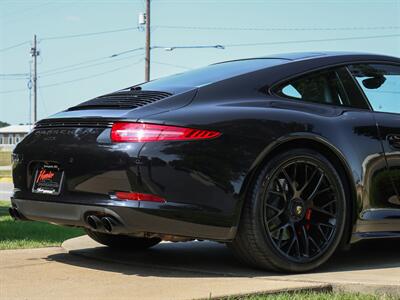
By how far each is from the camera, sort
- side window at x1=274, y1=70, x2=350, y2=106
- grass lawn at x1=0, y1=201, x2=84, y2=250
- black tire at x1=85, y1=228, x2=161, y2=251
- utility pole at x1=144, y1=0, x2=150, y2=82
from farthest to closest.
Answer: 1. utility pole at x1=144, y1=0, x2=150, y2=82
2. grass lawn at x1=0, y1=201, x2=84, y2=250
3. black tire at x1=85, y1=228, x2=161, y2=251
4. side window at x1=274, y1=70, x2=350, y2=106

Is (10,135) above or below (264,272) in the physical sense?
below

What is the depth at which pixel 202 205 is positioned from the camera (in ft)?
12.6

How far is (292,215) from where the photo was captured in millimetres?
4172

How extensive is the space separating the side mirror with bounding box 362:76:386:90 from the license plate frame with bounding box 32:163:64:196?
228 centimetres

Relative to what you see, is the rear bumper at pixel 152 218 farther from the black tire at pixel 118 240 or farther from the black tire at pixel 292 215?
the black tire at pixel 118 240

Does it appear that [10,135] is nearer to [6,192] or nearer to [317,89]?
[6,192]

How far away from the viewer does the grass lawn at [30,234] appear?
555cm

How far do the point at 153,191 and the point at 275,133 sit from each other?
853 mm

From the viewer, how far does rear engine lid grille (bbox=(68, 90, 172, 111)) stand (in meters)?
4.09

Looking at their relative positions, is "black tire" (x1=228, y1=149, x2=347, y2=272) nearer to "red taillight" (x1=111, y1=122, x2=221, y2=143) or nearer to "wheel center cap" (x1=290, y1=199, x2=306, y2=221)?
"wheel center cap" (x1=290, y1=199, x2=306, y2=221)

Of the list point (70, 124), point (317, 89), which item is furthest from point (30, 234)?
point (317, 89)

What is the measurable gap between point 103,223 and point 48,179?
58 centimetres

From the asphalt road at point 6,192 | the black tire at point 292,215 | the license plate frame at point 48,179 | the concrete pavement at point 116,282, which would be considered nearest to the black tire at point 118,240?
the concrete pavement at point 116,282

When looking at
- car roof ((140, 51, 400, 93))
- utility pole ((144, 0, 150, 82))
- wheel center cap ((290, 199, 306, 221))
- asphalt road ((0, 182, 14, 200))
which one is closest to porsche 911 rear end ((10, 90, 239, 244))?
car roof ((140, 51, 400, 93))
